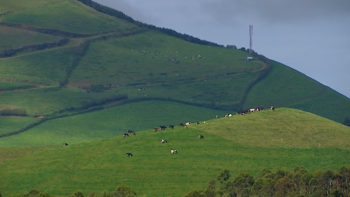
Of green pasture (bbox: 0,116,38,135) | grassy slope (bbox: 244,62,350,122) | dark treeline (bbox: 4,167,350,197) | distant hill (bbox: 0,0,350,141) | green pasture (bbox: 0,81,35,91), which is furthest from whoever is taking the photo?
grassy slope (bbox: 244,62,350,122)

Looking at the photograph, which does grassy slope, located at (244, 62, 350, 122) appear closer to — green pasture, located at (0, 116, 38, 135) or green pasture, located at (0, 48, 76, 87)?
green pasture, located at (0, 48, 76, 87)

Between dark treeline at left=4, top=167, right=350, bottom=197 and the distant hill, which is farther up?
the distant hill

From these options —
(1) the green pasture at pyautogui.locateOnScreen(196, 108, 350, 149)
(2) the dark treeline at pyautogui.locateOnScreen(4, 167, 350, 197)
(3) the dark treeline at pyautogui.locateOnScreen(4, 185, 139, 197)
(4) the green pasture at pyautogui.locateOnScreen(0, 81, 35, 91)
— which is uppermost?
(4) the green pasture at pyautogui.locateOnScreen(0, 81, 35, 91)

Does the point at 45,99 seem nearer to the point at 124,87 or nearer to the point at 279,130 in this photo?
the point at 124,87

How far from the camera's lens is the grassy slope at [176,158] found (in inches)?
3401

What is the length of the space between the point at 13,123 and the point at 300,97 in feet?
243

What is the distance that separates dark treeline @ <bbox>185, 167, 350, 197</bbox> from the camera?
77.1 meters

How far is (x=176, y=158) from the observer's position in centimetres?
9250

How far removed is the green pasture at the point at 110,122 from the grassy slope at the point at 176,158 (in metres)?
33.0

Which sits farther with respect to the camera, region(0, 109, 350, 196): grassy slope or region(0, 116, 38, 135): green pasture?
region(0, 116, 38, 135): green pasture

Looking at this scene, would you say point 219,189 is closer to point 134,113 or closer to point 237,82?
point 134,113

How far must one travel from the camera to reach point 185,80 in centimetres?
18700

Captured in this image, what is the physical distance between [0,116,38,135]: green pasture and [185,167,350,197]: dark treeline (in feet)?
212

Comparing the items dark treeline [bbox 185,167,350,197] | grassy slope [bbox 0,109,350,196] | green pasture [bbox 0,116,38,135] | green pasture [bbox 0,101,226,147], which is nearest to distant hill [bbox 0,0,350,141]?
green pasture [bbox 0,101,226,147]
